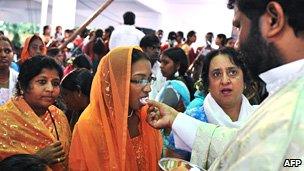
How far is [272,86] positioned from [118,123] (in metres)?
1.09

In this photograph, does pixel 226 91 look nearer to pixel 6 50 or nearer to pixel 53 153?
pixel 53 153

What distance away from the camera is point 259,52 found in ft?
2.93

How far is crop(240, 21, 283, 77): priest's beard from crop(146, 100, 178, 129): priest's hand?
0.74 m

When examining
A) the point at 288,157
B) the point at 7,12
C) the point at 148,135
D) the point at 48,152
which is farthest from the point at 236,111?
the point at 7,12

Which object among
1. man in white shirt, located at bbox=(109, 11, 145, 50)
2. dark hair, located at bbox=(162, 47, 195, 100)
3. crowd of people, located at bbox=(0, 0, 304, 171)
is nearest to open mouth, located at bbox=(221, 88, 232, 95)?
crowd of people, located at bbox=(0, 0, 304, 171)

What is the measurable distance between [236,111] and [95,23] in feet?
55.0

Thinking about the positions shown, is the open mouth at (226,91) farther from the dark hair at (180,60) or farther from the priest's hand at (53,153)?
the dark hair at (180,60)

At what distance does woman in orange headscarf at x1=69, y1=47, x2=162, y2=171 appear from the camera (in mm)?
1842

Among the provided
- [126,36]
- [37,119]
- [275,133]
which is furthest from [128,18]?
A: [275,133]

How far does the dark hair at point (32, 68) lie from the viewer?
2.20 meters

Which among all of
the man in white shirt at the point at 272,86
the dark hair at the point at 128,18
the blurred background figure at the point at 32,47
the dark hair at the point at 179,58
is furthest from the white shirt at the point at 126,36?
the man in white shirt at the point at 272,86

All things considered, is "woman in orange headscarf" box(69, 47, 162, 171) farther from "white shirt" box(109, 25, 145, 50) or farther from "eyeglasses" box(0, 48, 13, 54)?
"white shirt" box(109, 25, 145, 50)

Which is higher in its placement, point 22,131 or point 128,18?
point 128,18

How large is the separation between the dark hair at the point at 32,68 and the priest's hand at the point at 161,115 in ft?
2.55
